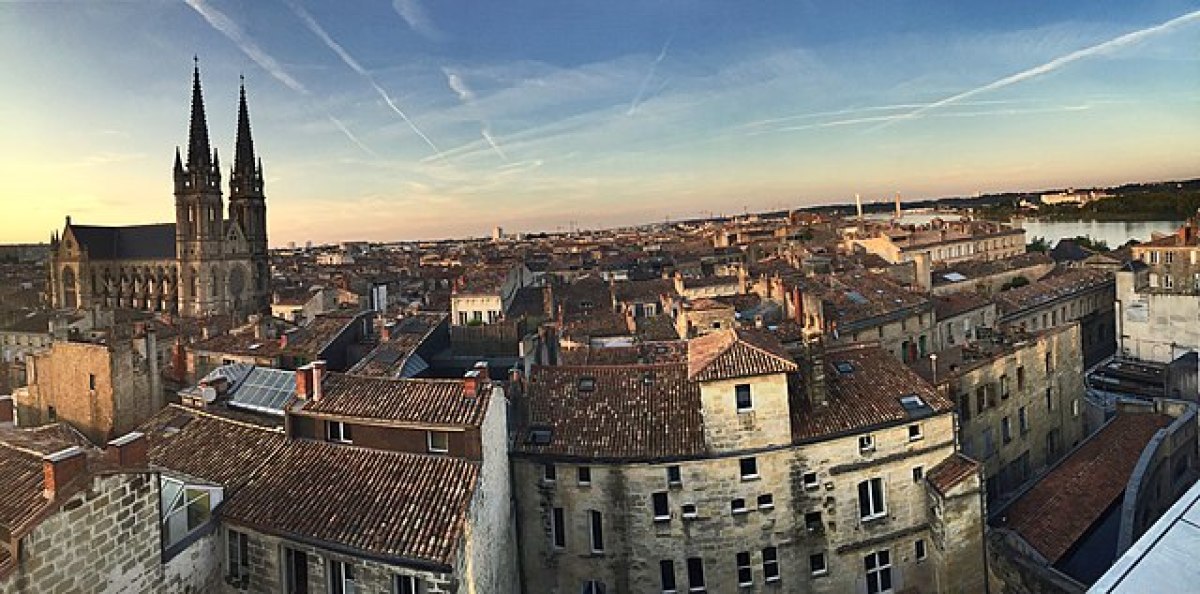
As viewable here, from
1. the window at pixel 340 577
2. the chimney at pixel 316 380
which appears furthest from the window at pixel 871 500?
the chimney at pixel 316 380

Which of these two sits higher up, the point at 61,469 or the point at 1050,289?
the point at 61,469

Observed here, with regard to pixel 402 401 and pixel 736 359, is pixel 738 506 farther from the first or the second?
pixel 402 401

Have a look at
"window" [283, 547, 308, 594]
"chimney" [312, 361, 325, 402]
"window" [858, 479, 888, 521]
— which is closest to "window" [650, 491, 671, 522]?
"window" [858, 479, 888, 521]

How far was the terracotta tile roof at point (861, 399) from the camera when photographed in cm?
2147

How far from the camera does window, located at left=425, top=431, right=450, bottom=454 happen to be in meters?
17.6

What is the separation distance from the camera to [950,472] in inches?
858

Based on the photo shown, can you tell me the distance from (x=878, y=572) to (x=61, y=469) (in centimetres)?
A: 1976

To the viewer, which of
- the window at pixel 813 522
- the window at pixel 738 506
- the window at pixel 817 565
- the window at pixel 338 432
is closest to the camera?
the window at pixel 338 432

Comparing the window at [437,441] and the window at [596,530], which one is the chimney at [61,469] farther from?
the window at [596,530]

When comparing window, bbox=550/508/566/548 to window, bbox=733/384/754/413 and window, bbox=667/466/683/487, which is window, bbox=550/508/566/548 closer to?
window, bbox=667/466/683/487

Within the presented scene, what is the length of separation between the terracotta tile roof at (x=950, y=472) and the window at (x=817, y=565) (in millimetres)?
3817

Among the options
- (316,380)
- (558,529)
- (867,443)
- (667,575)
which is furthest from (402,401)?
(867,443)

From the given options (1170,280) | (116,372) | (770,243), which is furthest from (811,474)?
(770,243)

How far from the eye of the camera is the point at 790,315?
3891 centimetres
